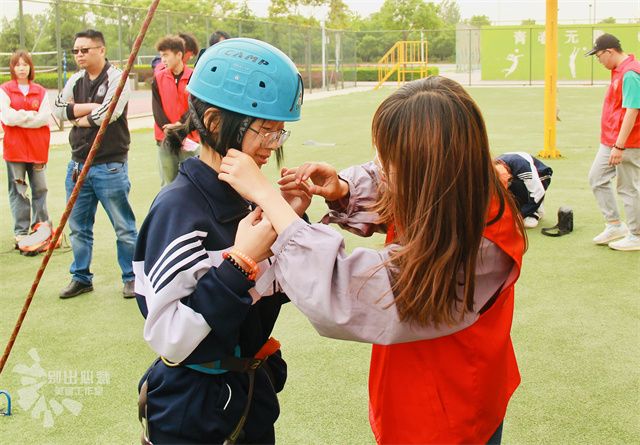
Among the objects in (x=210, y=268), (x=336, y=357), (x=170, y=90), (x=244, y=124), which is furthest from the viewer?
(x=170, y=90)

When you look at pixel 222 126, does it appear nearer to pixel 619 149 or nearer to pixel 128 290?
pixel 128 290

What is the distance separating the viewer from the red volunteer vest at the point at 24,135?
7.41 meters

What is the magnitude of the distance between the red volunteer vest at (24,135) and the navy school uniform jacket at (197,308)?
5925 millimetres

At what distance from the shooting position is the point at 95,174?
5.79m

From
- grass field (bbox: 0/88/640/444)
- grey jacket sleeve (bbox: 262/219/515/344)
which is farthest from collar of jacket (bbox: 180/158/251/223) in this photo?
grass field (bbox: 0/88/640/444)

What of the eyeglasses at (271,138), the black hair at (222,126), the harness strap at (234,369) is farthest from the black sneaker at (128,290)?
the eyeglasses at (271,138)

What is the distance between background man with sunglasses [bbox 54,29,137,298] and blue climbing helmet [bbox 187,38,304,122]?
3934mm

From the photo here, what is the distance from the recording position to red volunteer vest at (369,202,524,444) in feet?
A: 6.51

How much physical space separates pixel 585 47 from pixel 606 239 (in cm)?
2914

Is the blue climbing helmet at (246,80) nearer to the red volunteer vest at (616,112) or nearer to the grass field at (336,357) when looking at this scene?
the grass field at (336,357)

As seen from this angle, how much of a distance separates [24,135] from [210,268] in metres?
6.20

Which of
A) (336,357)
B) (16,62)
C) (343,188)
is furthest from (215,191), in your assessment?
(16,62)

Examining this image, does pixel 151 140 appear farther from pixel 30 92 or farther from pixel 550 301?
pixel 550 301

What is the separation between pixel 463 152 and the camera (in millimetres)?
1777
